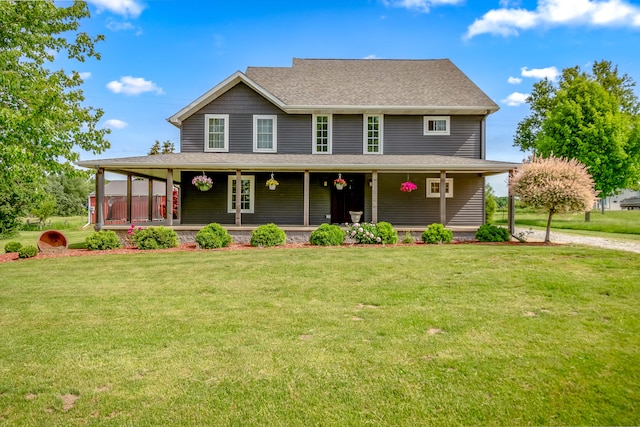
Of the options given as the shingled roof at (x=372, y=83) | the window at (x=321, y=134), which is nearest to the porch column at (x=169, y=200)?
the shingled roof at (x=372, y=83)

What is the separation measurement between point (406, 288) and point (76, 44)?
15048 mm

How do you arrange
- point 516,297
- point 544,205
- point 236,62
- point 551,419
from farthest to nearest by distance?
point 236,62
point 544,205
point 516,297
point 551,419

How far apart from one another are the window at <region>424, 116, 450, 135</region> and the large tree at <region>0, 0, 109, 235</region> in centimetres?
1298

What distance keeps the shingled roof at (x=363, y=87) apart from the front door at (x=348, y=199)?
→ 10.3 feet

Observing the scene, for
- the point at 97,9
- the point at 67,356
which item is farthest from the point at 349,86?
the point at 67,356

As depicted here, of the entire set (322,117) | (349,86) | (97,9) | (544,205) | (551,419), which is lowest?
(551,419)

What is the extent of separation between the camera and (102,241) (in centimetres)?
1291

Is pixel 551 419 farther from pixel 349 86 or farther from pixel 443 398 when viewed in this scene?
pixel 349 86

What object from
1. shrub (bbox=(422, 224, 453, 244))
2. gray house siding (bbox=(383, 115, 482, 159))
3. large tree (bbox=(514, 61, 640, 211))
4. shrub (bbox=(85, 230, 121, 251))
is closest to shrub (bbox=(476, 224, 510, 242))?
shrub (bbox=(422, 224, 453, 244))

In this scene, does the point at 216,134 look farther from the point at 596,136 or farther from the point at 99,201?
the point at 596,136

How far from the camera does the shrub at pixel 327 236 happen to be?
13.1 metres

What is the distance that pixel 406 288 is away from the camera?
7113 millimetres

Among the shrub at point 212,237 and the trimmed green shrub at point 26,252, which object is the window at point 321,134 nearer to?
the shrub at point 212,237

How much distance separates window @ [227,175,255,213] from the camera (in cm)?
1733
